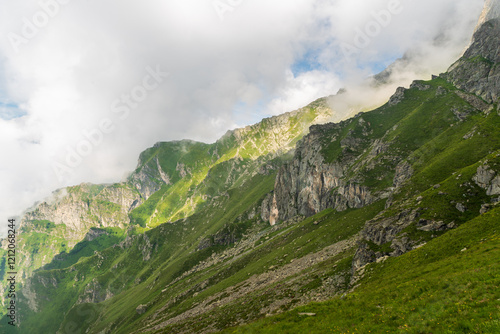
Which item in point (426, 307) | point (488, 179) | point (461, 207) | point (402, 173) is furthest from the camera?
point (402, 173)

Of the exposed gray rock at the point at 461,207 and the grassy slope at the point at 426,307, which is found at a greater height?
the grassy slope at the point at 426,307

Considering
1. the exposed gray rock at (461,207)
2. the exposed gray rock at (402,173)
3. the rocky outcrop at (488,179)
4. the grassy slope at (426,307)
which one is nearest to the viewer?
the grassy slope at (426,307)

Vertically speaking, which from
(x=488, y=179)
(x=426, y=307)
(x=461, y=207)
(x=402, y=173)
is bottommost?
(x=461, y=207)

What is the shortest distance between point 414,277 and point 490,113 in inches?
6630

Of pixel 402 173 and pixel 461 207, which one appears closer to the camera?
pixel 461 207

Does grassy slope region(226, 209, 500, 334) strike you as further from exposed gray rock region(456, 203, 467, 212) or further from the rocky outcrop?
the rocky outcrop

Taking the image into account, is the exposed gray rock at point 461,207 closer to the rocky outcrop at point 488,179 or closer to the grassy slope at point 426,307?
the rocky outcrop at point 488,179

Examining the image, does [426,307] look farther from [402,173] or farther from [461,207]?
[402,173]

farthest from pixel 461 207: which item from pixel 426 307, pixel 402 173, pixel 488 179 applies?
pixel 402 173

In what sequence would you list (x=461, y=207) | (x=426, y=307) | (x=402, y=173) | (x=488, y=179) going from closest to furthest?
(x=426, y=307) → (x=461, y=207) → (x=488, y=179) → (x=402, y=173)

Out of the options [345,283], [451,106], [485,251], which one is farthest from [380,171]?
[485,251]

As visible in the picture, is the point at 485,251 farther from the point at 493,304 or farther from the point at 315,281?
the point at 315,281

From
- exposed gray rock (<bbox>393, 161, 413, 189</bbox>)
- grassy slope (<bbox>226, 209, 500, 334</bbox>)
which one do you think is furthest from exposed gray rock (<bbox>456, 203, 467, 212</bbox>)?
exposed gray rock (<bbox>393, 161, 413, 189</bbox>)

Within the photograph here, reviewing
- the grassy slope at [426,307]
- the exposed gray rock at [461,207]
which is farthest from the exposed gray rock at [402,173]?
the grassy slope at [426,307]
